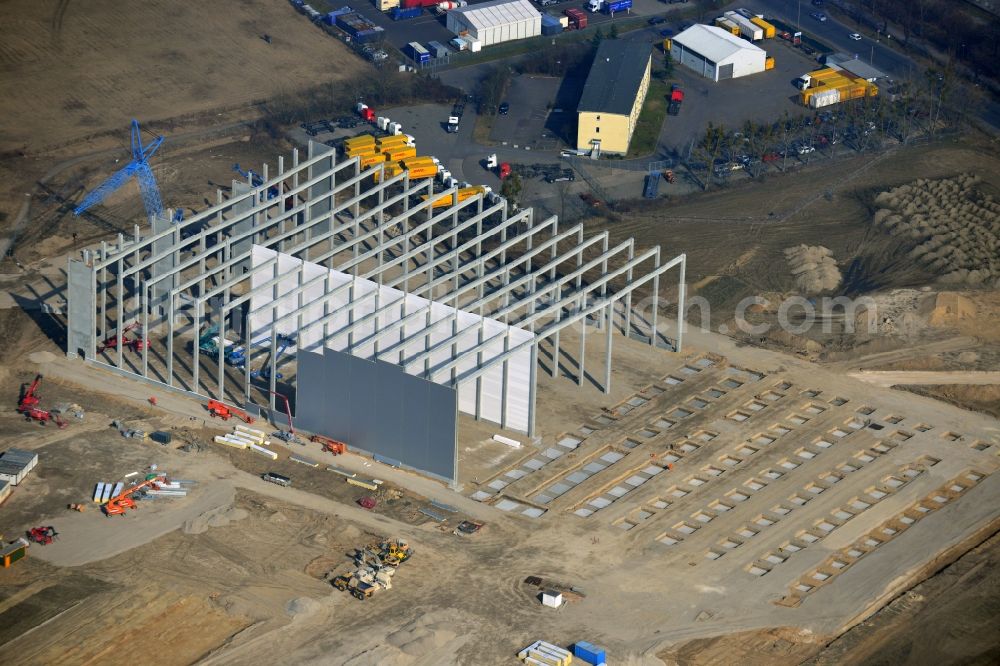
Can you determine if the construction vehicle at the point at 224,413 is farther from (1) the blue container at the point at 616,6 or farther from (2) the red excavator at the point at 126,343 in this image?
(1) the blue container at the point at 616,6

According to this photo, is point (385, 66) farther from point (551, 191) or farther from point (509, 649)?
point (509, 649)

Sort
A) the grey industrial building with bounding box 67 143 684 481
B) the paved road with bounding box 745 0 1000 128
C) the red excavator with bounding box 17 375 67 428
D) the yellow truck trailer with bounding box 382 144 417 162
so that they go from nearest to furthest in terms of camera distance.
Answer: the grey industrial building with bounding box 67 143 684 481 → the red excavator with bounding box 17 375 67 428 → the yellow truck trailer with bounding box 382 144 417 162 → the paved road with bounding box 745 0 1000 128

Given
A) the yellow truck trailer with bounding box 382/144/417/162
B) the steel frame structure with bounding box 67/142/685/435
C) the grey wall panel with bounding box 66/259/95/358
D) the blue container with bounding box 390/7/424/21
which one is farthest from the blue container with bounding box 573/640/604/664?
the blue container with bounding box 390/7/424/21

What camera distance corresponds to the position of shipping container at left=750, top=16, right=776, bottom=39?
116 metres

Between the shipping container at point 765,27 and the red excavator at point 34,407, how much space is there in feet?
207

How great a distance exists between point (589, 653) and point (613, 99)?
5079 cm

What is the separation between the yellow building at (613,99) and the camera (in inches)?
3856

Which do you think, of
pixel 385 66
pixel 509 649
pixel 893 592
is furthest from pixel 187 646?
pixel 385 66

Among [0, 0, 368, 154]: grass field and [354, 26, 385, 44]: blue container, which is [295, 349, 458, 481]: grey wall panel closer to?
[0, 0, 368, 154]: grass field

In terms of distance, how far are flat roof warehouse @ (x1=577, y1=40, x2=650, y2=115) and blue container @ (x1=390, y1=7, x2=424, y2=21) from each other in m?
15.4

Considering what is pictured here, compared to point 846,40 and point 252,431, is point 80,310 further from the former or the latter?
point 846,40

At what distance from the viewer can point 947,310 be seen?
7894cm

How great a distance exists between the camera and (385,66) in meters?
109

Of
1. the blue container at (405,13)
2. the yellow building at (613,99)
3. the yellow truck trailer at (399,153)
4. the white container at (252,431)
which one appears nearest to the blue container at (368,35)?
the blue container at (405,13)
